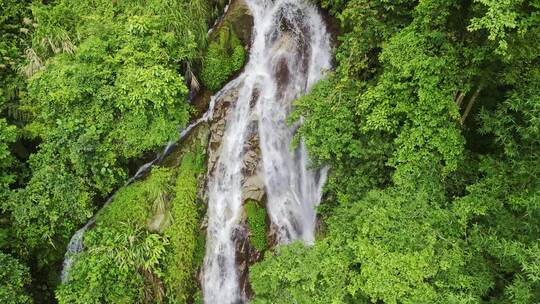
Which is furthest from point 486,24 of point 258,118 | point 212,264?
point 212,264

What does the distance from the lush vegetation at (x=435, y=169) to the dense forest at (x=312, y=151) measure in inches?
1.2

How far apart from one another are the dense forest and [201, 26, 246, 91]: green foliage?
48 mm

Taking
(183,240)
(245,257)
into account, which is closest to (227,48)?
(183,240)

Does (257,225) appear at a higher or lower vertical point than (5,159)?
lower

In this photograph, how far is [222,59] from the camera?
8.95 metres

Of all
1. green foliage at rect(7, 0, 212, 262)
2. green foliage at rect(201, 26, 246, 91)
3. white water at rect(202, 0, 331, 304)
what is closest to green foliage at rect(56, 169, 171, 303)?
green foliage at rect(7, 0, 212, 262)

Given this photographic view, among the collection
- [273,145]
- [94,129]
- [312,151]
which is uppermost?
[94,129]

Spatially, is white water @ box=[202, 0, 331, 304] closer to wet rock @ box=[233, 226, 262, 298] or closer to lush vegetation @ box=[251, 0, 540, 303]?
wet rock @ box=[233, 226, 262, 298]

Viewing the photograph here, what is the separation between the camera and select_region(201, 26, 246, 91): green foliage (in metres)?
8.92

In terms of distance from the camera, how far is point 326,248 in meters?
6.03

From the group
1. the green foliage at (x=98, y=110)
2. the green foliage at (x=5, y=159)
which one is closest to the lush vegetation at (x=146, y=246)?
the green foliage at (x=98, y=110)

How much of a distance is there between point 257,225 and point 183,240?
1619mm

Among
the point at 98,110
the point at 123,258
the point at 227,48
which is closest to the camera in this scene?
the point at 123,258

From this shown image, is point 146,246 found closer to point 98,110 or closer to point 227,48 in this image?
point 98,110
